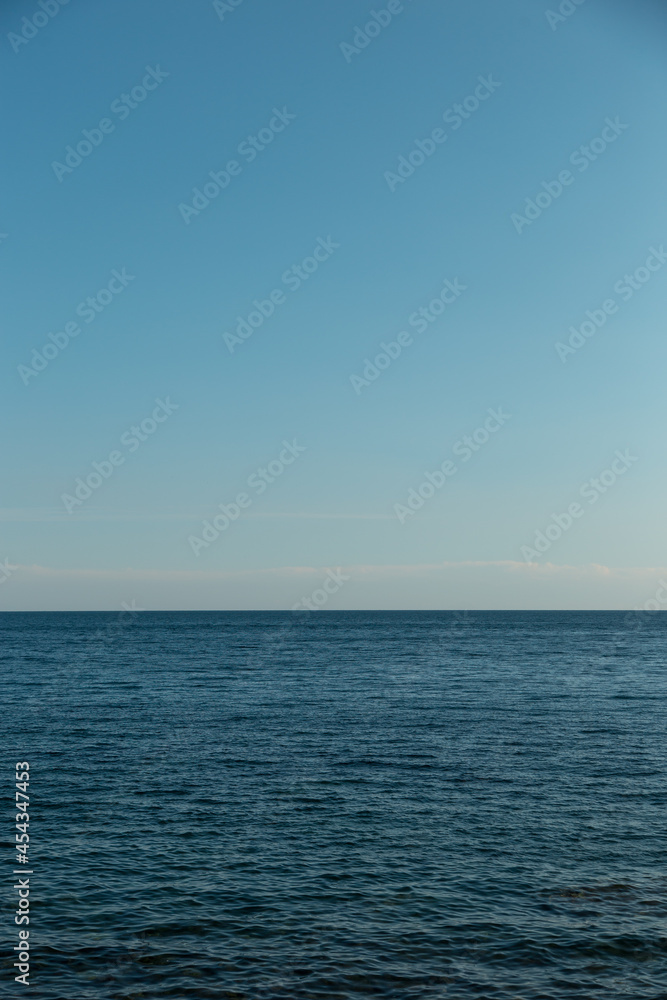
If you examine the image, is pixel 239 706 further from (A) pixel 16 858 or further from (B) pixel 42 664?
(B) pixel 42 664

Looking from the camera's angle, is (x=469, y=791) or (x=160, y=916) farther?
(x=469, y=791)

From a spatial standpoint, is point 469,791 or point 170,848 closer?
point 170,848

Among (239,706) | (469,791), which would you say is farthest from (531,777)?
(239,706)

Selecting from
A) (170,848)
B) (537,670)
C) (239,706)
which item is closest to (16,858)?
(170,848)

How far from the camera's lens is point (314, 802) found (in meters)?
29.7

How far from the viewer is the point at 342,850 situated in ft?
80.8

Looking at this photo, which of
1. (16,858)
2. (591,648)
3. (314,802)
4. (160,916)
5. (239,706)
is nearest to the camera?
(160,916)

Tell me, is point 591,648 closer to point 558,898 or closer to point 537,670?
point 537,670

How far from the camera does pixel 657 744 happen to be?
40750mm

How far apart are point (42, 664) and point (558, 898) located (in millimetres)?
79512

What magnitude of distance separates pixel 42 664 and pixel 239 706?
44.3 meters

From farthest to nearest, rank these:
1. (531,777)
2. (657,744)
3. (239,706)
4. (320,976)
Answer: (239,706), (657,744), (531,777), (320,976)

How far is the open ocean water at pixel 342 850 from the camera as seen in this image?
17.4 meters

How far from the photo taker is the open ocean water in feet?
57.2
